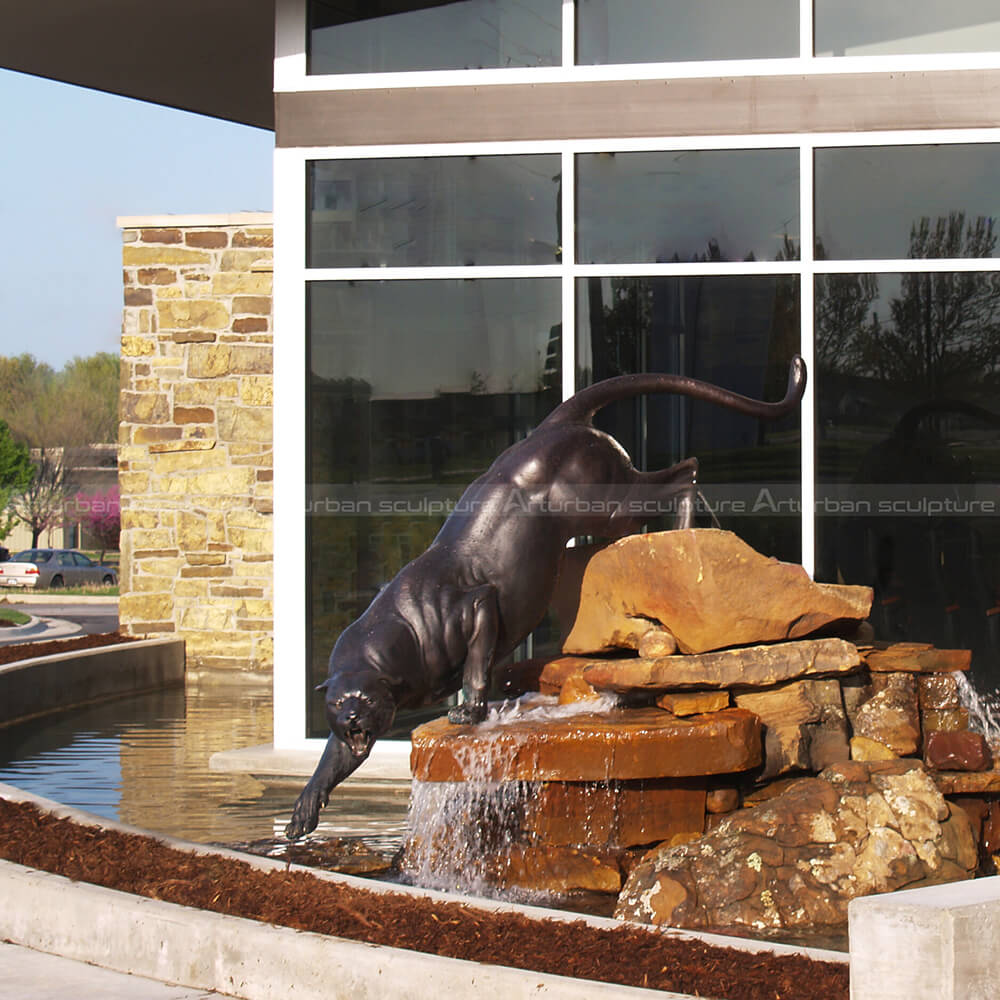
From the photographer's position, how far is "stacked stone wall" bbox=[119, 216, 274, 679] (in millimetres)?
14422

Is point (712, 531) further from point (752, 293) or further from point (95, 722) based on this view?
point (95, 722)

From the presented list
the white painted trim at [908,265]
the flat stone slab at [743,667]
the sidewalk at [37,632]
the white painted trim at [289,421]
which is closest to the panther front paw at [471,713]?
the flat stone slab at [743,667]

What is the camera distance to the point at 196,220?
14477 mm

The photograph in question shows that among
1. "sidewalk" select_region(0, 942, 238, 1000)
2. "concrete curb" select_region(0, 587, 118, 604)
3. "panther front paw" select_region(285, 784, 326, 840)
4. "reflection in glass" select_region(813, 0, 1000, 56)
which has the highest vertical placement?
"reflection in glass" select_region(813, 0, 1000, 56)

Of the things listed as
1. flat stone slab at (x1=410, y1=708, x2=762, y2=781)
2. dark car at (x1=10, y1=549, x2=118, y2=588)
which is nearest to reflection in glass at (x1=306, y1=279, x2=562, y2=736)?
flat stone slab at (x1=410, y1=708, x2=762, y2=781)

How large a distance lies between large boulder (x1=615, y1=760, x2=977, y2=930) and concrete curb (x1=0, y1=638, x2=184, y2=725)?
23.2 feet

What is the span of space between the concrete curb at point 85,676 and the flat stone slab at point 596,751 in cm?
625

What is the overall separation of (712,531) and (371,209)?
3872 millimetres

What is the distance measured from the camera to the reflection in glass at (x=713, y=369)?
8.77 meters

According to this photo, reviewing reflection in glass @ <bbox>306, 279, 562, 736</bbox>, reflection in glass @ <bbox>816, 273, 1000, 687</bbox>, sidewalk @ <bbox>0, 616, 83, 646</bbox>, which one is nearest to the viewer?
reflection in glass @ <bbox>816, 273, 1000, 687</bbox>

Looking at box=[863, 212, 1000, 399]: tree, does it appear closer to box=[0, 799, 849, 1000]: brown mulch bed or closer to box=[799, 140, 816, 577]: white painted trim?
box=[799, 140, 816, 577]: white painted trim

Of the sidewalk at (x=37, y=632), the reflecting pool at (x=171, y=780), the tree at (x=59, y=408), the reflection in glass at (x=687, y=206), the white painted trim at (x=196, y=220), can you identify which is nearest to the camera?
the reflecting pool at (x=171, y=780)

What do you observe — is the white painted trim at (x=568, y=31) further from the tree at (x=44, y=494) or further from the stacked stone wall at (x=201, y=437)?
the tree at (x=44, y=494)

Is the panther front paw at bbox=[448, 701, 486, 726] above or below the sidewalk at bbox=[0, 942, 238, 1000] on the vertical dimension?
above
